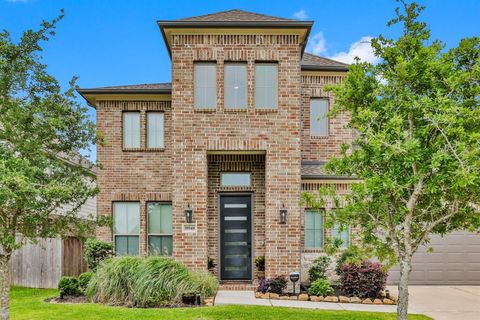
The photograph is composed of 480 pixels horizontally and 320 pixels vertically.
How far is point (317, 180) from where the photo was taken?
13.3 meters

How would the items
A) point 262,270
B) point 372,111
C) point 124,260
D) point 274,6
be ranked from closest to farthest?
point 372,111
point 124,260
point 262,270
point 274,6

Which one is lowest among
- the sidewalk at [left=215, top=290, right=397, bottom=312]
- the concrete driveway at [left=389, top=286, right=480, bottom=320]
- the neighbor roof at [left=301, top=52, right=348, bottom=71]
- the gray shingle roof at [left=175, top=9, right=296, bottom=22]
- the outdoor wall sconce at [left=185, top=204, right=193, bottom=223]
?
the concrete driveway at [left=389, top=286, right=480, bottom=320]

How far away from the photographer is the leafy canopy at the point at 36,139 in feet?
22.7

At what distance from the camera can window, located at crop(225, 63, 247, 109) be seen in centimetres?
1214

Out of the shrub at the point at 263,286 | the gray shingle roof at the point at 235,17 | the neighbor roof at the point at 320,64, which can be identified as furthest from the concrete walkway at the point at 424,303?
the gray shingle roof at the point at 235,17

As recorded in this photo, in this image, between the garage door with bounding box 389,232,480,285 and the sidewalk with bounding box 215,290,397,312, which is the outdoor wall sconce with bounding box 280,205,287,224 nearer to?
the sidewalk with bounding box 215,290,397,312

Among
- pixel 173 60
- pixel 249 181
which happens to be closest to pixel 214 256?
pixel 249 181

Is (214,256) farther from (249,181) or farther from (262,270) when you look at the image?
(249,181)

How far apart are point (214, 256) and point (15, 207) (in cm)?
678

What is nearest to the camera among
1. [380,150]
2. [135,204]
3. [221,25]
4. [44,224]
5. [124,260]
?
[380,150]

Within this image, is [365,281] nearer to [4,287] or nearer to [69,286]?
[69,286]

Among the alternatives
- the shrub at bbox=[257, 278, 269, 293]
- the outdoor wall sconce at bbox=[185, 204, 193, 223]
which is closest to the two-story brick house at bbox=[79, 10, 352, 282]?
the outdoor wall sconce at bbox=[185, 204, 193, 223]

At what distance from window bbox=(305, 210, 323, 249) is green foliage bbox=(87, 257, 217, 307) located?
4342 mm

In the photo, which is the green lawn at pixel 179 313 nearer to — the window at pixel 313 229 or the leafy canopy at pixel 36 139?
the leafy canopy at pixel 36 139
